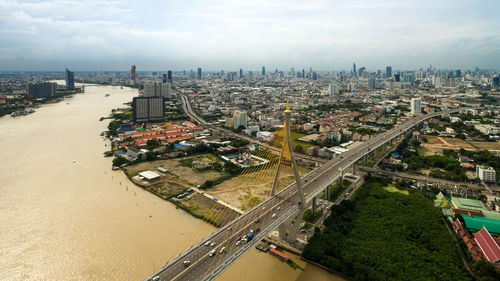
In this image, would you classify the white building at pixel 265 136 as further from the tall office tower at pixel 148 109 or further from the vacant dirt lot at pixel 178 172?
the tall office tower at pixel 148 109

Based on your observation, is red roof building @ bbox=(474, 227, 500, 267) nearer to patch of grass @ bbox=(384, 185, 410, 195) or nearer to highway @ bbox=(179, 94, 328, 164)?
patch of grass @ bbox=(384, 185, 410, 195)

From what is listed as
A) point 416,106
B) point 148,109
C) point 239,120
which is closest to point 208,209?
point 239,120

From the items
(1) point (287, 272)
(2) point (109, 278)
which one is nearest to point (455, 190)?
(1) point (287, 272)

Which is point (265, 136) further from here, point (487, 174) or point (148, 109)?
point (148, 109)

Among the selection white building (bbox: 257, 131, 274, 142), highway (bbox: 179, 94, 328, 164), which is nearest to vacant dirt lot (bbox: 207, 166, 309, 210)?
highway (bbox: 179, 94, 328, 164)

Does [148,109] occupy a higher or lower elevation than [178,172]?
higher

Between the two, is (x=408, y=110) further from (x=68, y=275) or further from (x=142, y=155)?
(x=68, y=275)
